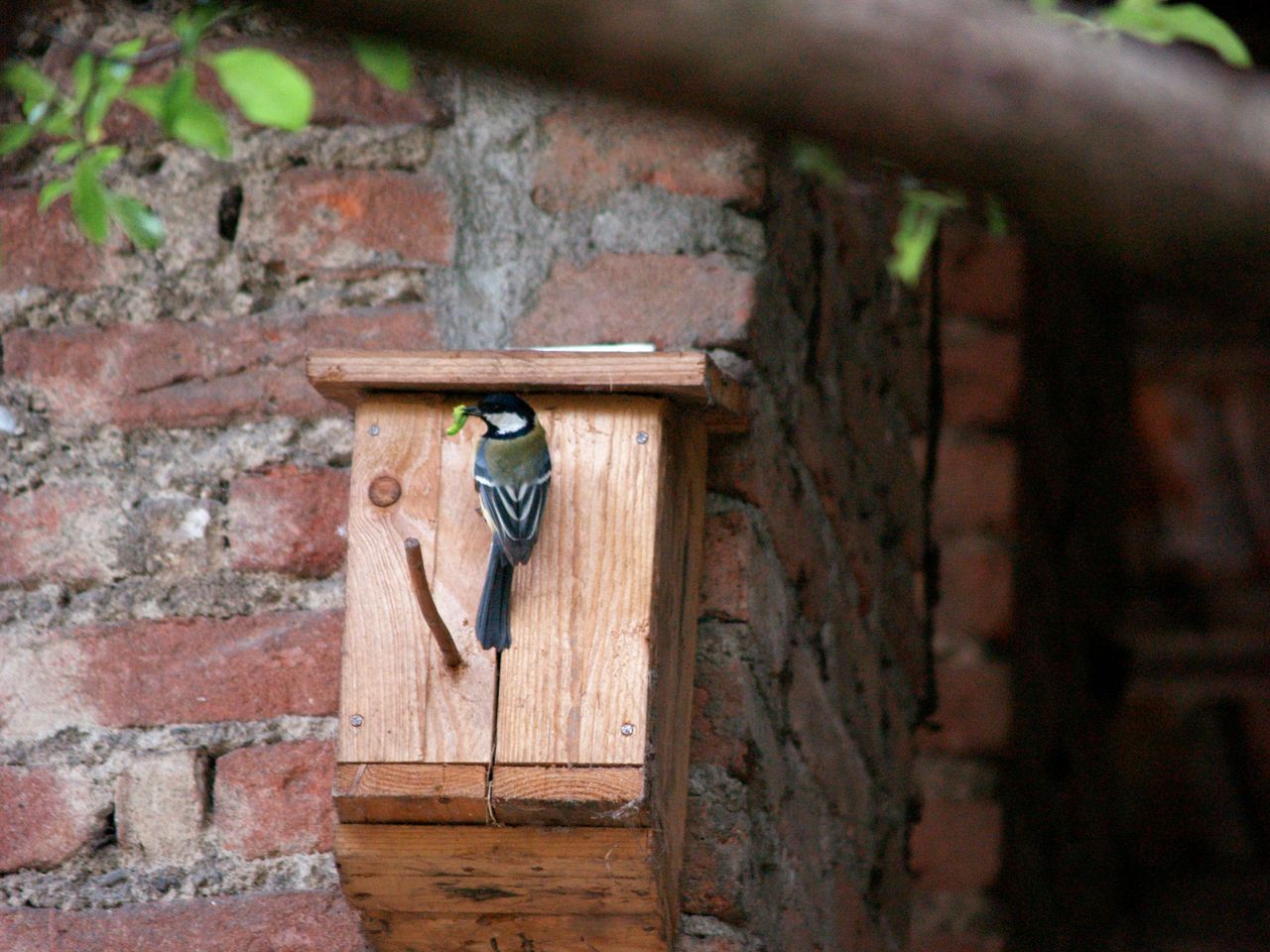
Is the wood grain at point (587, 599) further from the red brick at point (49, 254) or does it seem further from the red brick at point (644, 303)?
the red brick at point (49, 254)

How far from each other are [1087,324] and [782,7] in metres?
2.93

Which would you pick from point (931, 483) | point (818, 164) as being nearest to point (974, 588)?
point (931, 483)

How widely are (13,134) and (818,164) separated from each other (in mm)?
757

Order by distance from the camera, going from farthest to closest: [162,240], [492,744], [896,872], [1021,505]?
[1021,505] → [896,872] → [162,240] → [492,744]

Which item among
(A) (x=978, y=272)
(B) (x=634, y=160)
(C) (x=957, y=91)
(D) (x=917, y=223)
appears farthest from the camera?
→ (A) (x=978, y=272)

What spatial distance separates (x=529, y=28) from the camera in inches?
19.5

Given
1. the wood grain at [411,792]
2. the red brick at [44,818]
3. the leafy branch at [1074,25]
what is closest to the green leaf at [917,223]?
the leafy branch at [1074,25]

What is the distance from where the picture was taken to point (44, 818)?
4.72 ft

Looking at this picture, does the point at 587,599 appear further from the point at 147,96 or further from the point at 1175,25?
the point at 1175,25

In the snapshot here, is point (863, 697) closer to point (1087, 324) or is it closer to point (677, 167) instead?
point (677, 167)

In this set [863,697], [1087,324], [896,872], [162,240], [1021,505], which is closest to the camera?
[162,240]

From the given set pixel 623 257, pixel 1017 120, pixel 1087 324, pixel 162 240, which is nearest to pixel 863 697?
pixel 623 257

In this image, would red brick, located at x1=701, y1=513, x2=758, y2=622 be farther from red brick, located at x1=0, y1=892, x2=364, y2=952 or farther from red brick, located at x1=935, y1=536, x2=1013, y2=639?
red brick, located at x1=935, y1=536, x2=1013, y2=639

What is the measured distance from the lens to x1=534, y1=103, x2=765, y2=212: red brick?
1526 millimetres
